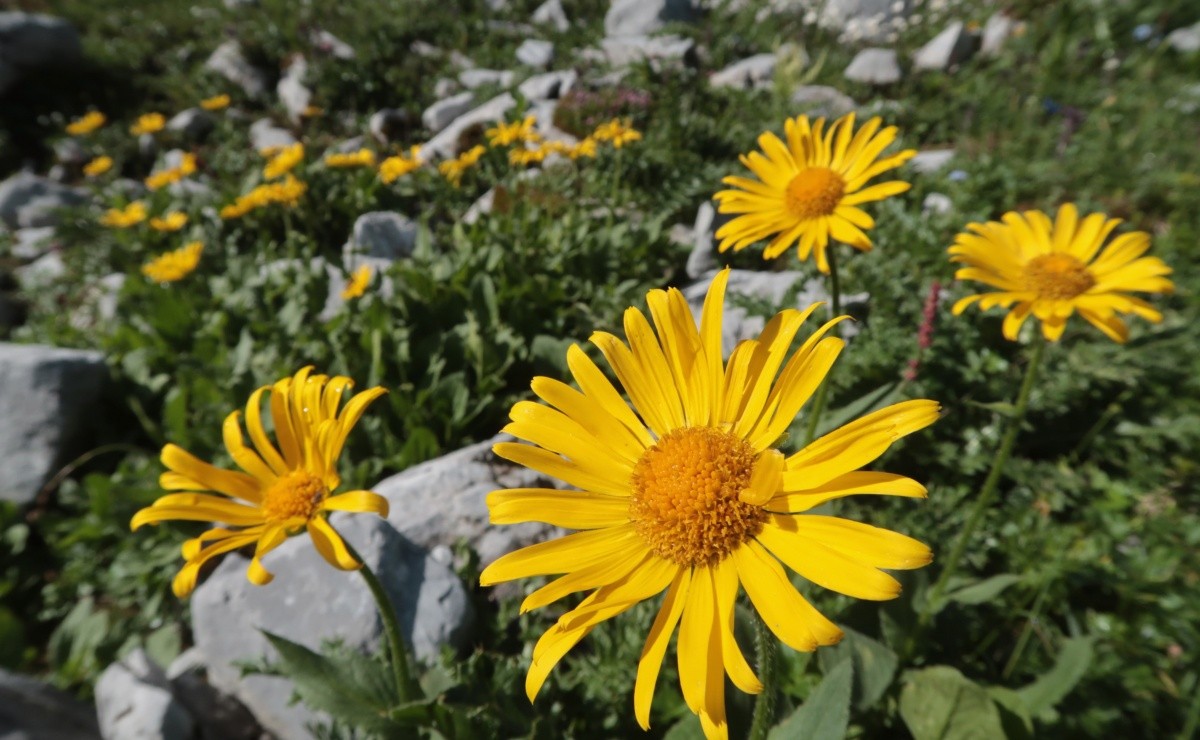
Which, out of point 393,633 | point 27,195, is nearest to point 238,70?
point 27,195

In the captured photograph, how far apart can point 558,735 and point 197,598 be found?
176 centimetres

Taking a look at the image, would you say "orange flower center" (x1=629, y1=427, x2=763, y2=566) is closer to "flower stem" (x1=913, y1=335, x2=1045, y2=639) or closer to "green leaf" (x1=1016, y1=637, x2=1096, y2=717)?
"flower stem" (x1=913, y1=335, x2=1045, y2=639)

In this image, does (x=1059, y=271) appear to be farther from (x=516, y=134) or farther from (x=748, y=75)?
(x=748, y=75)

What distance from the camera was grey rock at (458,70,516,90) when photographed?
849 cm

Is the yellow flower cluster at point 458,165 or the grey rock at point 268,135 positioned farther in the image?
the grey rock at point 268,135

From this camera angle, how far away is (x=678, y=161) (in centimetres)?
551

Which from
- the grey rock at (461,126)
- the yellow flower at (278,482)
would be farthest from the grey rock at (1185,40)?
the yellow flower at (278,482)

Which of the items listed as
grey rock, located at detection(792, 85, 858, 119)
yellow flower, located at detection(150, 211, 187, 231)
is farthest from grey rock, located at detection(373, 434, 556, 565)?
grey rock, located at detection(792, 85, 858, 119)

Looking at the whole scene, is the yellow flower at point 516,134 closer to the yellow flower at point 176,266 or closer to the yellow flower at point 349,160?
the yellow flower at point 349,160

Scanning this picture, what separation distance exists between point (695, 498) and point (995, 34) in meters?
10.2

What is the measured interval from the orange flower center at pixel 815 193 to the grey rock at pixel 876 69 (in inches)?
253

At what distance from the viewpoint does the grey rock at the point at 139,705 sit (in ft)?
8.21

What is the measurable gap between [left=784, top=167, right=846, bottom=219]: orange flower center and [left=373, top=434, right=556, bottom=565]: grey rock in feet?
5.84

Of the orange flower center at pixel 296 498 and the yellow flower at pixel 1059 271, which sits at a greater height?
the yellow flower at pixel 1059 271
